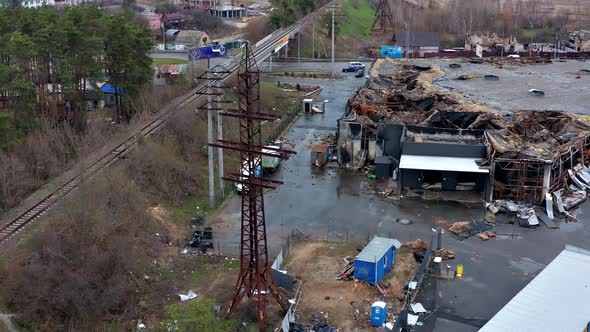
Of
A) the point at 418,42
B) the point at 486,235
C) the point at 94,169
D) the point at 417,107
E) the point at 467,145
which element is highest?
the point at 418,42

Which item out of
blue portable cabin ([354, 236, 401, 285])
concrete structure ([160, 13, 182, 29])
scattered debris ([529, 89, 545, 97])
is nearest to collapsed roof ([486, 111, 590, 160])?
scattered debris ([529, 89, 545, 97])

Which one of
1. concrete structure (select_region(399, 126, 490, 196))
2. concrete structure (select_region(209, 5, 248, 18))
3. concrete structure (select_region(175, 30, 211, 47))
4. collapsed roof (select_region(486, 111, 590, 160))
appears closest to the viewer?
collapsed roof (select_region(486, 111, 590, 160))

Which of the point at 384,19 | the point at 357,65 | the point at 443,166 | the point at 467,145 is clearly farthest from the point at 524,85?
the point at 384,19

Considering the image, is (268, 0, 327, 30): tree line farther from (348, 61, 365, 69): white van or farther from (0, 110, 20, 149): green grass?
(0, 110, 20, 149): green grass

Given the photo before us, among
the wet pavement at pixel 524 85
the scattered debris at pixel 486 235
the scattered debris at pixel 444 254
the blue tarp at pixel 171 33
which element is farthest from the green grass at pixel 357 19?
the scattered debris at pixel 444 254

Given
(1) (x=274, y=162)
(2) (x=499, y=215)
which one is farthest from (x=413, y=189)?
(1) (x=274, y=162)

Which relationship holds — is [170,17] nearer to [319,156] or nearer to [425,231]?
[319,156]
